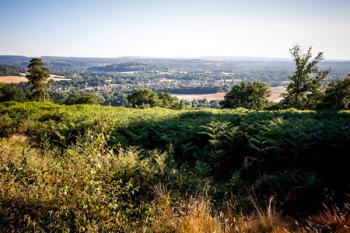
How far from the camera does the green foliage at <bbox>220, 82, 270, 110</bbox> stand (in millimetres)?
50594

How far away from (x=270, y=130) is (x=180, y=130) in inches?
138

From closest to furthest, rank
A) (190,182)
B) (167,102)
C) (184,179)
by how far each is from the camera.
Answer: (190,182), (184,179), (167,102)

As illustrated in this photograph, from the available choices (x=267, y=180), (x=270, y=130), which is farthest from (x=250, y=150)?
(x=267, y=180)

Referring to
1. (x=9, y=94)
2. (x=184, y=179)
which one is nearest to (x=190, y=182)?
(x=184, y=179)

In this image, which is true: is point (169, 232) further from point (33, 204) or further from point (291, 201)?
point (291, 201)

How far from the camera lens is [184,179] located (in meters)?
7.18

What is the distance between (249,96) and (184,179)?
149ft

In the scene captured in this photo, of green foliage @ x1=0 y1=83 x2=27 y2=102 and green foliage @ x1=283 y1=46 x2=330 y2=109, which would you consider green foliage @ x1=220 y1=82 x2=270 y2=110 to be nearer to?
green foliage @ x1=283 y1=46 x2=330 y2=109

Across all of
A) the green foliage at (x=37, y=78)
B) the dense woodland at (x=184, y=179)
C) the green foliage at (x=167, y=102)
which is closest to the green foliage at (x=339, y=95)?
the dense woodland at (x=184, y=179)

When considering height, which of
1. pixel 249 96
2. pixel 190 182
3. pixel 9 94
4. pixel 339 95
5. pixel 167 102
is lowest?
pixel 167 102

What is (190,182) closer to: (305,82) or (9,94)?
(305,82)

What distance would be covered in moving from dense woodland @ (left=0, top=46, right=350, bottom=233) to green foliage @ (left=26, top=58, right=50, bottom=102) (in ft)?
145

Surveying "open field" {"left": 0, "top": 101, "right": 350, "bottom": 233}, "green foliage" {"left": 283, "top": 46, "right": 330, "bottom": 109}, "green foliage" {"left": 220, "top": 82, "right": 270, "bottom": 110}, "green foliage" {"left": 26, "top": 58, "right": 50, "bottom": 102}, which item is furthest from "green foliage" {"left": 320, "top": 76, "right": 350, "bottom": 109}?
"green foliage" {"left": 26, "top": 58, "right": 50, "bottom": 102}

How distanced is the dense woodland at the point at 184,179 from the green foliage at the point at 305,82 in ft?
90.9
